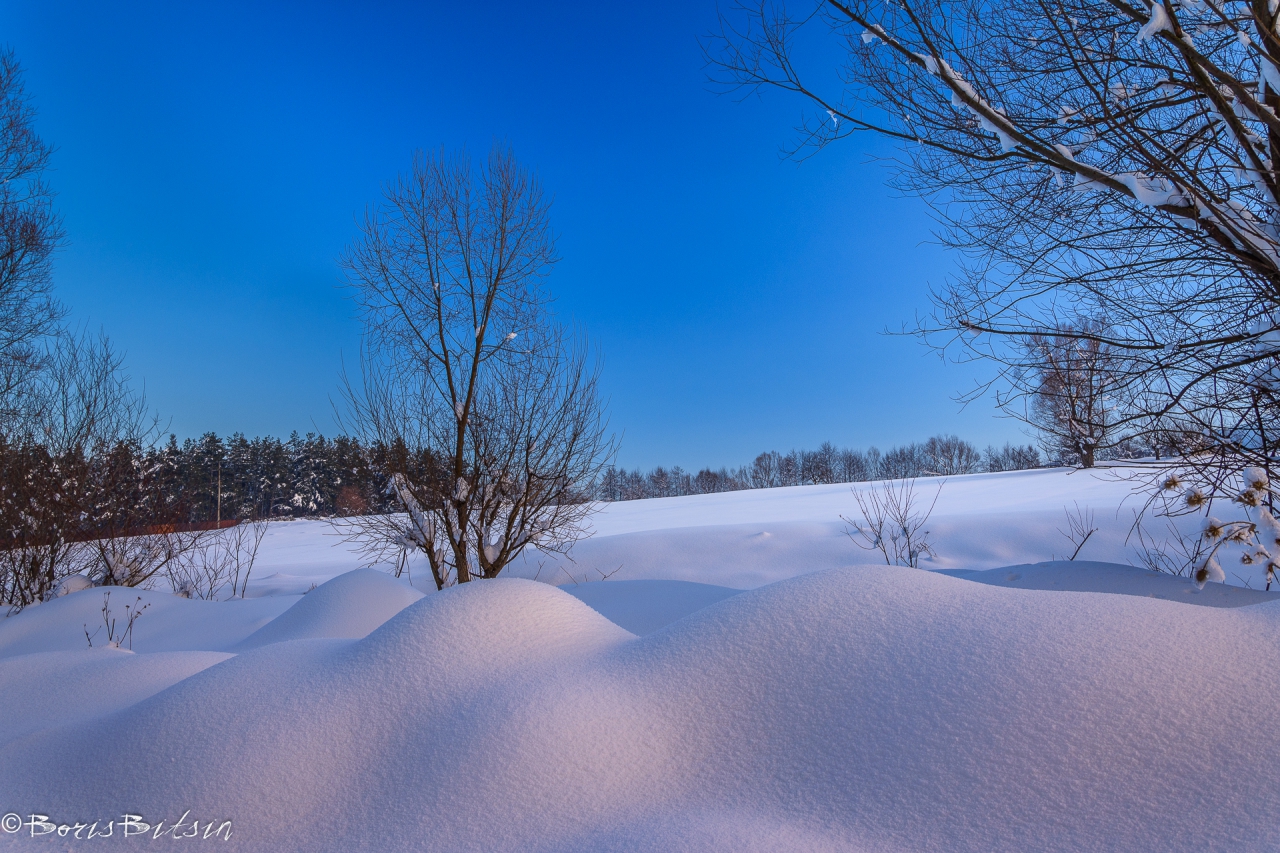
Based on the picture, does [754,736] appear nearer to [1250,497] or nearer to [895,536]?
[1250,497]

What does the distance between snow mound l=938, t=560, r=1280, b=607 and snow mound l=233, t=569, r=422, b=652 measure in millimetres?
4436

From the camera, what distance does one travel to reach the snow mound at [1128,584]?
12.3ft

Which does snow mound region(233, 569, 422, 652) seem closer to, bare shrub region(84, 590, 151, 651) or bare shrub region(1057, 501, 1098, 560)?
bare shrub region(84, 590, 151, 651)

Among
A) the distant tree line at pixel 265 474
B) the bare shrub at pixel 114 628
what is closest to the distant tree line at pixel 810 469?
the distant tree line at pixel 265 474

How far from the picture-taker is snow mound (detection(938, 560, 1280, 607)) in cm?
376

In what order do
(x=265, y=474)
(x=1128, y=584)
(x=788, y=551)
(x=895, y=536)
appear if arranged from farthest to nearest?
(x=265, y=474), (x=788, y=551), (x=895, y=536), (x=1128, y=584)

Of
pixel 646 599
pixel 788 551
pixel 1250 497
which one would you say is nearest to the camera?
pixel 1250 497

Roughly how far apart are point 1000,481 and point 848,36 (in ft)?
57.7

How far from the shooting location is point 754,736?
1748mm

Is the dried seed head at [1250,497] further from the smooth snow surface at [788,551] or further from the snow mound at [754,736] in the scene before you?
the smooth snow surface at [788,551]

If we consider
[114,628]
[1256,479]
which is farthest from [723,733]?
[114,628]

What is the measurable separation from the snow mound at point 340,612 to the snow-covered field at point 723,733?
5.66 feet

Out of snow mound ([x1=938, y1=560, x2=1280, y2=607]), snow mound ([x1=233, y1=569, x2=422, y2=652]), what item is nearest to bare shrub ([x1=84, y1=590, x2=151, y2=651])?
snow mound ([x1=233, y1=569, x2=422, y2=652])

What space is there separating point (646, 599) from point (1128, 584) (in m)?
3.64
